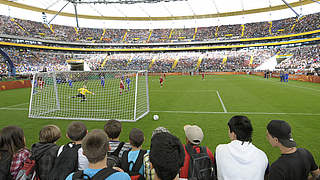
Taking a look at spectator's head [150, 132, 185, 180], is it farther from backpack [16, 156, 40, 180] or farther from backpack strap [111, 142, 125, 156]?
backpack [16, 156, 40, 180]

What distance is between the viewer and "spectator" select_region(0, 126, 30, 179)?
2666 millimetres

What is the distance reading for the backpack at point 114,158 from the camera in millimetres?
2801

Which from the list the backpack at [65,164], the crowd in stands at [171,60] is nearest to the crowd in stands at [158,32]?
the crowd in stands at [171,60]

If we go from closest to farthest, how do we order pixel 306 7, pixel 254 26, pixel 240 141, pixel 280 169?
pixel 280 169 → pixel 240 141 → pixel 306 7 → pixel 254 26

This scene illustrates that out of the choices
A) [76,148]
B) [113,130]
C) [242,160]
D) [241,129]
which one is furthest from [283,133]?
[76,148]

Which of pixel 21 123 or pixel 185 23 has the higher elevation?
pixel 185 23

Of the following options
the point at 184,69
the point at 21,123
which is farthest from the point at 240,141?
the point at 184,69

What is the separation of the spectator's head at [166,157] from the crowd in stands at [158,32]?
6049 centimetres

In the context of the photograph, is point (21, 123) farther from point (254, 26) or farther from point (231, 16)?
point (254, 26)

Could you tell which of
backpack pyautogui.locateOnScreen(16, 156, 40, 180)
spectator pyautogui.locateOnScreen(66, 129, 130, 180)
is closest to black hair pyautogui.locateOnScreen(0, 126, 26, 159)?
backpack pyautogui.locateOnScreen(16, 156, 40, 180)

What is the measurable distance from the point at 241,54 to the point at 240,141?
219 ft

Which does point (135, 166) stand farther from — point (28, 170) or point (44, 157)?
point (28, 170)

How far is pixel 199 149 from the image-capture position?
2.60 metres

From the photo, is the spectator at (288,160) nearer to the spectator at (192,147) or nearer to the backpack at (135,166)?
the spectator at (192,147)
